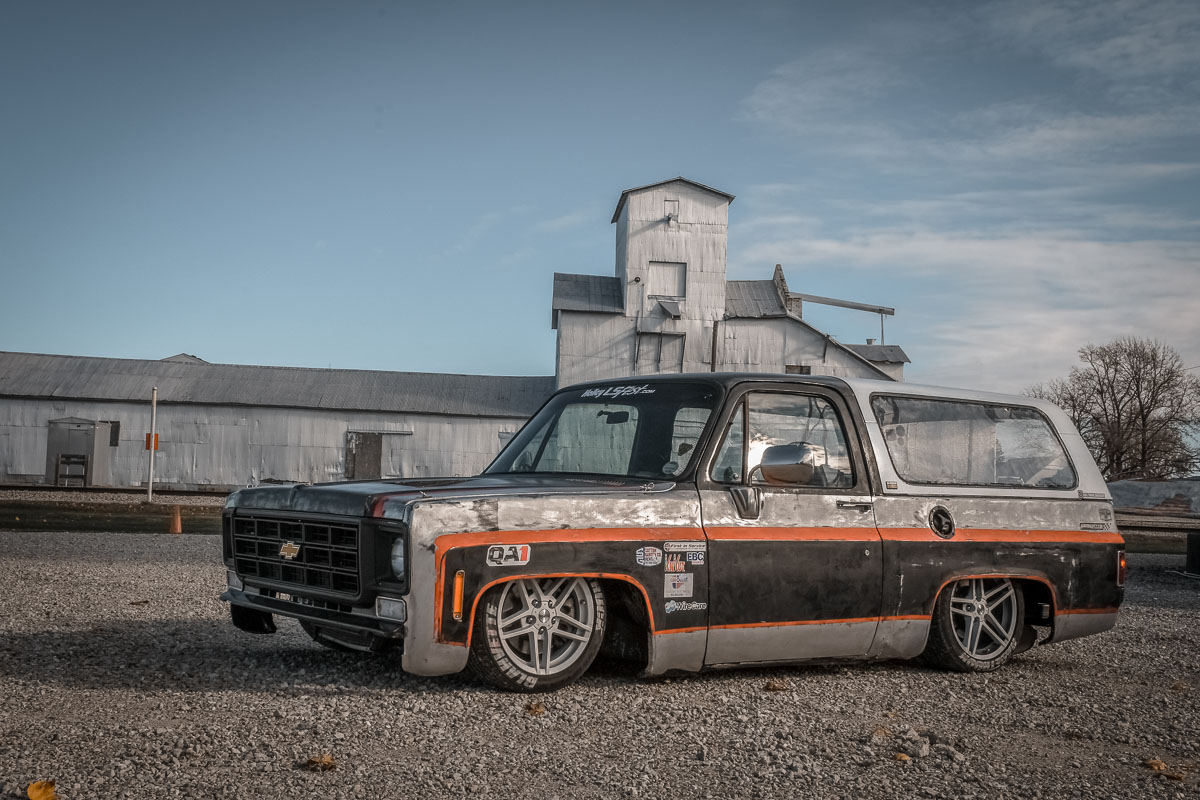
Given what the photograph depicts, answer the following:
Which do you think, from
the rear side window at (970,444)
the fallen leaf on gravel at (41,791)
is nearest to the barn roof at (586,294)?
the rear side window at (970,444)

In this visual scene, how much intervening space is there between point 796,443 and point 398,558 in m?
2.51

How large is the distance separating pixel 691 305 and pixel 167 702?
128 feet

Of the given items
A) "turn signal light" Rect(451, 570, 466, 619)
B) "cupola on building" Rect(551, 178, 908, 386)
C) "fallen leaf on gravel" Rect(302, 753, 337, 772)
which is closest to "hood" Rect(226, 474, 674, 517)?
"turn signal light" Rect(451, 570, 466, 619)

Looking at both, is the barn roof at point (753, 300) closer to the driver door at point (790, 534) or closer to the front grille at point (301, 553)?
the driver door at point (790, 534)

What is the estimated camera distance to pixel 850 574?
6.54 meters

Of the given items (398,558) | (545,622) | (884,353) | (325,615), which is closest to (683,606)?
(545,622)

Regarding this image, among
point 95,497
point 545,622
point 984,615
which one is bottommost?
point 95,497

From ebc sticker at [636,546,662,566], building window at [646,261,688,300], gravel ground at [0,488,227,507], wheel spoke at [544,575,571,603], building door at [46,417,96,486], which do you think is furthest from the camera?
building window at [646,261,688,300]

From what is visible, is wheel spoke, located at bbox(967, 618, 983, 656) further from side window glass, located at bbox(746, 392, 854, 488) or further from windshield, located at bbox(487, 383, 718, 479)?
windshield, located at bbox(487, 383, 718, 479)

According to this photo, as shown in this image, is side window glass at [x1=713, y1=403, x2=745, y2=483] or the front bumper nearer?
the front bumper

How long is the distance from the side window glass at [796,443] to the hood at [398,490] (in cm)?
62

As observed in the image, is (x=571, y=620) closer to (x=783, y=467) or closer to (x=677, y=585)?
(x=677, y=585)

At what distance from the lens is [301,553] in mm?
5887

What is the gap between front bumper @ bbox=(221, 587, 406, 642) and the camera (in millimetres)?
5309
